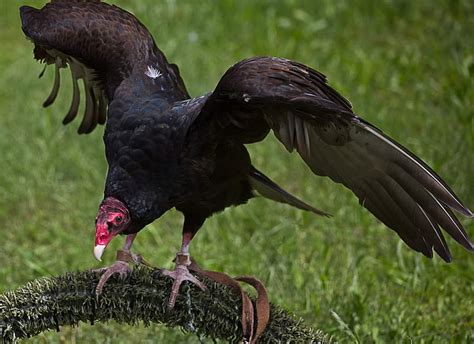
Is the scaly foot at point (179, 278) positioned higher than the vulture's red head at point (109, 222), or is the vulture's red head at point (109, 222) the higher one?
the vulture's red head at point (109, 222)

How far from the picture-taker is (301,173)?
6098 mm

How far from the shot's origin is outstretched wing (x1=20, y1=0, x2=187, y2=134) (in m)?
4.04

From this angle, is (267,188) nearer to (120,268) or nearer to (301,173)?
(120,268)

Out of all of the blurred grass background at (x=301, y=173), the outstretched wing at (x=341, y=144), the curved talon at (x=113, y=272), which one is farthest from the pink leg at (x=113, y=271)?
the blurred grass background at (x=301, y=173)

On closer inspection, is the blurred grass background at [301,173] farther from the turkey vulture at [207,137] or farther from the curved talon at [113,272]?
the curved talon at [113,272]

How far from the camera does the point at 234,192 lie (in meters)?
4.11

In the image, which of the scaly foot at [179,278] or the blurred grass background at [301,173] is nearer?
the scaly foot at [179,278]

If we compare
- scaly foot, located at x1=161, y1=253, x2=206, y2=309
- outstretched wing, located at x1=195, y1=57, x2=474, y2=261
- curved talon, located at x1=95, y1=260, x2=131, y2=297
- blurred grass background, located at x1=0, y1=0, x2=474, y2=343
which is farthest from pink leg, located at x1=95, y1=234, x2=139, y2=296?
blurred grass background, located at x1=0, y1=0, x2=474, y2=343

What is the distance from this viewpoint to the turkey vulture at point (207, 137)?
3.29 meters

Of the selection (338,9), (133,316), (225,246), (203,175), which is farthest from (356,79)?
(133,316)

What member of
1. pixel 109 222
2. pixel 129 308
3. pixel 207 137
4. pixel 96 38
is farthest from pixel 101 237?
pixel 96 38

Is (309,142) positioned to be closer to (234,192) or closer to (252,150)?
(234,192)

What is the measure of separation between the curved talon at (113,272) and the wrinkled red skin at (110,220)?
0.10 meters

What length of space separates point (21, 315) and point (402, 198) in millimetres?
1324
